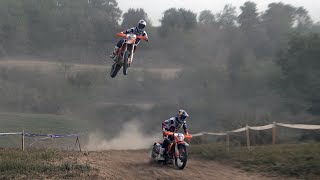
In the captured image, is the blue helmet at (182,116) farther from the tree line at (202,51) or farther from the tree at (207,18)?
the tree at (207,18)

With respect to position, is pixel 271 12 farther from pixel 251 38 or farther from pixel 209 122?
pixel 209 122

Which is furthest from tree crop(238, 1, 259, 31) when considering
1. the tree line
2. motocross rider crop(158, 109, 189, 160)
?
motocross rider crop(158, 109, 189, 160)

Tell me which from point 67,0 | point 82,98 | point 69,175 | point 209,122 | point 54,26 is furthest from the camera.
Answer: point 67,0

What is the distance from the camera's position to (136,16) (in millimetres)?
25578

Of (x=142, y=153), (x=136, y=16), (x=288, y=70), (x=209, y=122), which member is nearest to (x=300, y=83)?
(x=288, y=70)

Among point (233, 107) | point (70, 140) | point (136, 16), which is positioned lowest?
point (70, 140)

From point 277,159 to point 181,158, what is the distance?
279 cm

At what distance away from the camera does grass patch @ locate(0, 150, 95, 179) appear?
994 centimetres

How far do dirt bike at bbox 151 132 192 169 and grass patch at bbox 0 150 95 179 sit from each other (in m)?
3.02

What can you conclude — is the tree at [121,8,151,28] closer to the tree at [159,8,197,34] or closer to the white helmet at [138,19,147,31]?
the tree at [159,8,197,34]

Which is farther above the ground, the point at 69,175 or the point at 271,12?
the point at 271,12

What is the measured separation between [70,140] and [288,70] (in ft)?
52.6

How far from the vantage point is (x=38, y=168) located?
10438 millimetres

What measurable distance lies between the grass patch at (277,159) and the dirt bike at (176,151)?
5.85 feet
